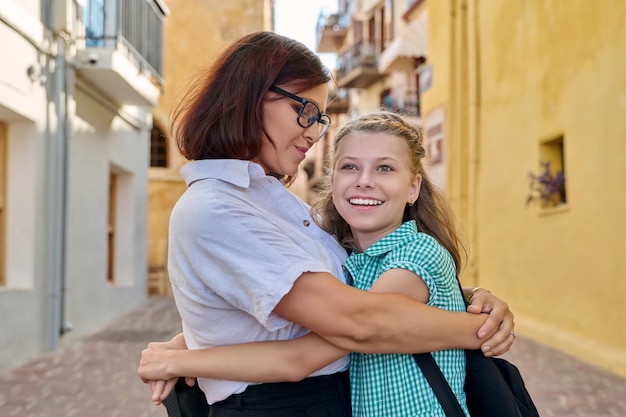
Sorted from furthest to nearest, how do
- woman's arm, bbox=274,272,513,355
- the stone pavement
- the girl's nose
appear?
the stone pavement, the girl's nose, woman's arm, bbox=274,272,513,355

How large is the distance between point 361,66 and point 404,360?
92.0ft

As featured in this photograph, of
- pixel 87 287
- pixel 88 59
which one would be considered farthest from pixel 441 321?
pixel 87 287

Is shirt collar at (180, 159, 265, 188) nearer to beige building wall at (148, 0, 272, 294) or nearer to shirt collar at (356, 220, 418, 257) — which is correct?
shirt collar at (356, 220, 418, 257)

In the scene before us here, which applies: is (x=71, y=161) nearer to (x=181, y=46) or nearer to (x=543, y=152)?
(x=543, y=152)

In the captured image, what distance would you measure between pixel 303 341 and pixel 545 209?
9157mm

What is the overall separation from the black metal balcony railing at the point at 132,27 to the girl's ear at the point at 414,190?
819cm

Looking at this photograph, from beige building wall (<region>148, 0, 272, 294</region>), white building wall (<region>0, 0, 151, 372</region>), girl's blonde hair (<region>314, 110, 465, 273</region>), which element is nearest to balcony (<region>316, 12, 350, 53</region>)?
beige building wall (<region>148, 0, 272, 294</region>)

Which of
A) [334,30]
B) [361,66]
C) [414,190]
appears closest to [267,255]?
[414,190]

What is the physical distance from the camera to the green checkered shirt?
2.05 metres

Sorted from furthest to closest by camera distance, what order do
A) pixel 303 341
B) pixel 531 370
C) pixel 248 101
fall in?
pixel 531 370 → pixel 248 101 → pixel 303 341

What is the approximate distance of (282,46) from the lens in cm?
222

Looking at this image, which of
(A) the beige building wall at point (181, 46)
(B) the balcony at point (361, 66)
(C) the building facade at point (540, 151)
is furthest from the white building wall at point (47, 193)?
(B) the balcony at point (361, 66)

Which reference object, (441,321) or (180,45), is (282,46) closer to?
(441,321)

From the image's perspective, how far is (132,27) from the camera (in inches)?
465
